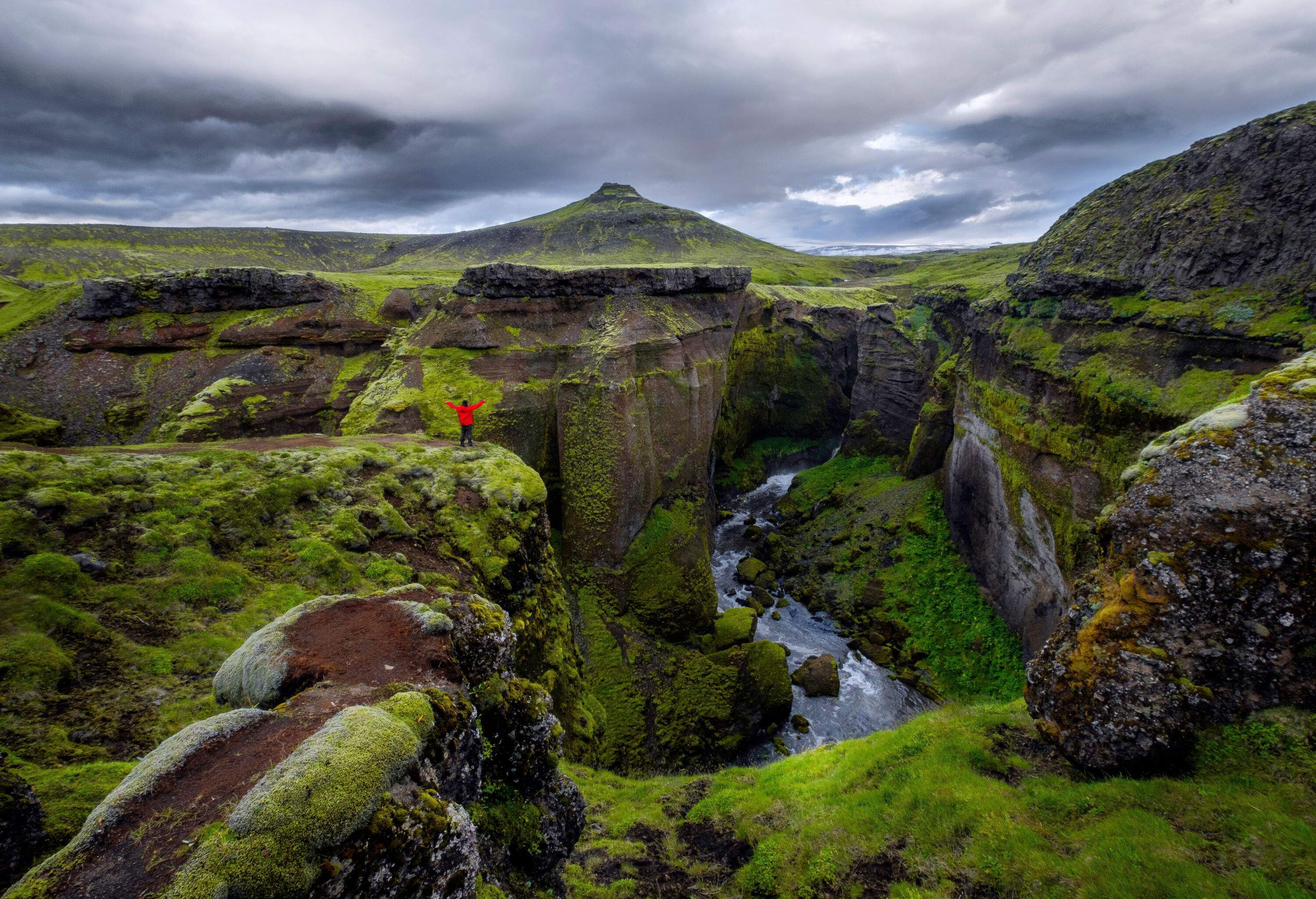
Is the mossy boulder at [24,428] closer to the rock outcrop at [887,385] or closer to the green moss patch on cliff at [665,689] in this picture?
the green moss patch on cliff at [665,689]

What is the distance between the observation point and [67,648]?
818 cm

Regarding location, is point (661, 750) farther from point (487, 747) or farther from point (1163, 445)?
point (1163, 445)

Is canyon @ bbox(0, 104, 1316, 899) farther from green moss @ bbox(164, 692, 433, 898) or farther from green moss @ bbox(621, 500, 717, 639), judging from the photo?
green moss @ bbox(621, 500, 717, 639)

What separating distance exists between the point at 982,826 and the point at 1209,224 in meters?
23.9

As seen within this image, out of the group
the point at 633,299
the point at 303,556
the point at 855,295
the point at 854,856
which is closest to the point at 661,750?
the point at 854,856

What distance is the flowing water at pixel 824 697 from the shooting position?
23000mm

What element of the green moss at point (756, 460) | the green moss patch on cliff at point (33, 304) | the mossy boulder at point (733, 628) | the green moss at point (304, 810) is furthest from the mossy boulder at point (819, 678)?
the green moss patch on cliff at point (33, 304)

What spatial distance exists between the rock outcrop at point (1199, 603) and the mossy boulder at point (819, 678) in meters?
17.1

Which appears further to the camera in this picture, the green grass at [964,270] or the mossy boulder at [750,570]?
the green grass at [964,270]

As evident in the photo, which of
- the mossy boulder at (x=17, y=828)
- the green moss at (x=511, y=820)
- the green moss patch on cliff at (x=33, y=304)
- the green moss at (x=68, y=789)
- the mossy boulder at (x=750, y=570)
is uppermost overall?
the green moss patch on cliff at (x=33, y=304)

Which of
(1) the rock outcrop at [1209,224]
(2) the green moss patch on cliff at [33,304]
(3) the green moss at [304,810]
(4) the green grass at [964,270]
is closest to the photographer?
(3) the green moss at [304,810]

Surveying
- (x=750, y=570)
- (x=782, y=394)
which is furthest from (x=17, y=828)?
(x=782, y=394)

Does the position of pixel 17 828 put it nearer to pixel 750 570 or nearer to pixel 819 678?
pixel 819 678

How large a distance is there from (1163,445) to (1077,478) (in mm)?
12199
